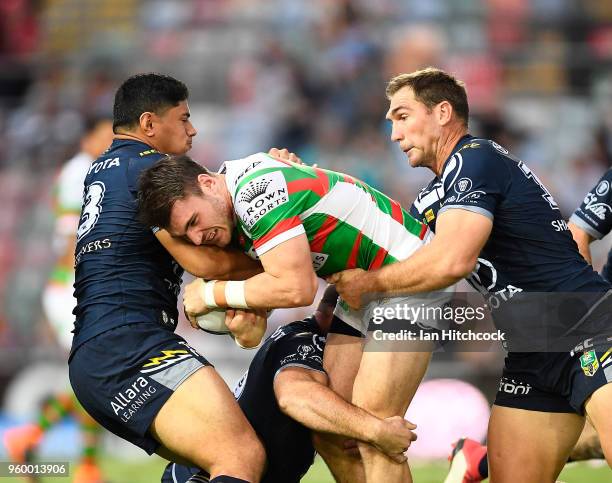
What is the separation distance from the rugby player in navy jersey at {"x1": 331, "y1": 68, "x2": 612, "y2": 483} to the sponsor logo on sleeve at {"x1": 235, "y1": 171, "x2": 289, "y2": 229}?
633 millimetres

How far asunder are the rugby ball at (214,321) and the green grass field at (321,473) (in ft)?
11.3

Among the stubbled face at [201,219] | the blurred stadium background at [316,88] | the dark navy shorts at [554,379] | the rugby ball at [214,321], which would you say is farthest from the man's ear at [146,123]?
the blurred stadium background at [316,88]

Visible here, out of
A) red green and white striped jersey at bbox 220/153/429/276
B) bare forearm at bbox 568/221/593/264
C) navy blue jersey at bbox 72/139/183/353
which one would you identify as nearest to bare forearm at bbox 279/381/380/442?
red green and white striped jersey at bbox 220/153/429/276

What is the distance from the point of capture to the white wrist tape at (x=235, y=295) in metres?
5.54

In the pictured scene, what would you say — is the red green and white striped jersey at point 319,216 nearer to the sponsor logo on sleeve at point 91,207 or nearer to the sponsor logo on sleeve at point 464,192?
the sponsor logo on sleeve at point 464,192

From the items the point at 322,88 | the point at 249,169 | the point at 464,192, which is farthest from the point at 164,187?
the point at 322,88

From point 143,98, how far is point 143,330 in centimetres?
145

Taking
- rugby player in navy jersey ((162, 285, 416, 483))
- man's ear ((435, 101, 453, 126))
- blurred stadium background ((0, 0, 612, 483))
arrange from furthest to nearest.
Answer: blurred stadium background ((0, 0, 612, 483)) → man's ear ((435, 101, 453, 126)) → rugby player in navy jersey ((162, 285, 416, 483))

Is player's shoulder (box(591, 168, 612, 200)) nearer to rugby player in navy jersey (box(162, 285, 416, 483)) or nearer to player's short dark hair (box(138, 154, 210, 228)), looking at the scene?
rugby player in navy jersey (box(162, 285, 416, 483))

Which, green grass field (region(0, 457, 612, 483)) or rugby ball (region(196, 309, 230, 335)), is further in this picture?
green grass field (region(0, 457, 612, 483))

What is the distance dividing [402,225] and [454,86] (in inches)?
39.1

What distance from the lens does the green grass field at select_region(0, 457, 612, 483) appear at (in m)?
8.73

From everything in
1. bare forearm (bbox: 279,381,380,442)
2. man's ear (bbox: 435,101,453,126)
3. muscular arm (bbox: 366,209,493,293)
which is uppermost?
man's ear (bbox: 435,101,453,126)

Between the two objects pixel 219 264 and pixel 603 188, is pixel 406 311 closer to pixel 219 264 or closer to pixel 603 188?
pixel 219 264
